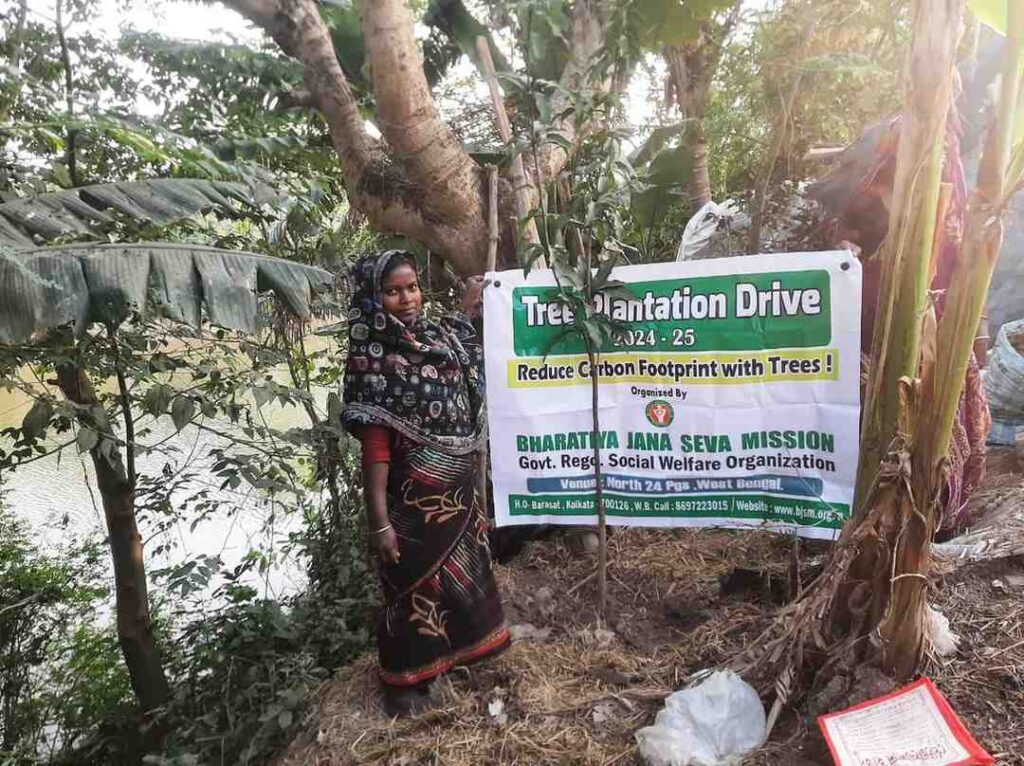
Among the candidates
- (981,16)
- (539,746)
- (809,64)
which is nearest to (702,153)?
(809,64)

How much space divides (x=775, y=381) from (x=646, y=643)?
1058 mm

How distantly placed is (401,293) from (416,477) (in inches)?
23.1

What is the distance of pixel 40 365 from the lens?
118 inches

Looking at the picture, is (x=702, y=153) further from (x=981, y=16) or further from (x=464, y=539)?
(x=464, y=539)

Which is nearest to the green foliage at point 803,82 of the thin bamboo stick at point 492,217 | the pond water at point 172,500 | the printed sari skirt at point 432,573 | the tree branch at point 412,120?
the thin bamboo stick at point 492,217

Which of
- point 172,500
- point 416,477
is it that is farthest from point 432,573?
point 172,500

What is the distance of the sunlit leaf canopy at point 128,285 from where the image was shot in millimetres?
1839

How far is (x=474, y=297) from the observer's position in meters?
2.75

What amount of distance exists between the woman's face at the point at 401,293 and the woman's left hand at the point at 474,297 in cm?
58

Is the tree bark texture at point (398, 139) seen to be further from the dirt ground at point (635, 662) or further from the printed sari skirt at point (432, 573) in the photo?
the dirt ground at point (635, 662)

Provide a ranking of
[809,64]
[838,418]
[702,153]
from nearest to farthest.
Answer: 1. [838,418]
2. [809,64]
3. [702,153]

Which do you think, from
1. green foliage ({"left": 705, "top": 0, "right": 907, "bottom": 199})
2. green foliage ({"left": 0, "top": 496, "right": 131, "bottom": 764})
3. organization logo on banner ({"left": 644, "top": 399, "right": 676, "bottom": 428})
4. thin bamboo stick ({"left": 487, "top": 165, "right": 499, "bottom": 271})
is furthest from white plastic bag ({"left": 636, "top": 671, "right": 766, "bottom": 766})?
green foliage ({"left": 0, "top": 496, "right": 131, "bottom": 764})

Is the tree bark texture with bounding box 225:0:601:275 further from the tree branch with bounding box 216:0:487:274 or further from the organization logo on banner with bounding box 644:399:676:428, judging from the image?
the organization logo on banner with bounding box 644:399:676:428

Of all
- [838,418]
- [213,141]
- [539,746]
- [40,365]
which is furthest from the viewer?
[213,141]
